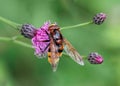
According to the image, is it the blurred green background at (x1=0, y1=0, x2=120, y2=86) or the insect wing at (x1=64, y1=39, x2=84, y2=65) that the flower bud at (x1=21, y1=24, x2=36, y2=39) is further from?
the blurred green background at (x1=0, y1=0, x2=120, y2=86)

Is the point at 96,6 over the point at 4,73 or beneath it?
over

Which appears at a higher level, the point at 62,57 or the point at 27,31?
the point at 27,31

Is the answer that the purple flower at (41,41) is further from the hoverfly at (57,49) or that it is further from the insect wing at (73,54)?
the insect wing at (73,54)

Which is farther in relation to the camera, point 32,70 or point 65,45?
point 32,70

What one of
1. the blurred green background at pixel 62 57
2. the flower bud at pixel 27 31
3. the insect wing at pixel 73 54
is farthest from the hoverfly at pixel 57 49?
the blurred green background at pixel 62 57

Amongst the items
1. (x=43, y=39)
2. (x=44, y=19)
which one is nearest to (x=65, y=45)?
(x=43, y=39)

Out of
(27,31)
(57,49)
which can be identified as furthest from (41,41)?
(57,49)

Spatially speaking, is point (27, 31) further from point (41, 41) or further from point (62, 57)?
point (62, 57)

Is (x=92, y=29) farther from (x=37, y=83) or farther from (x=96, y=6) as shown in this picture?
(x=37, y=83)
